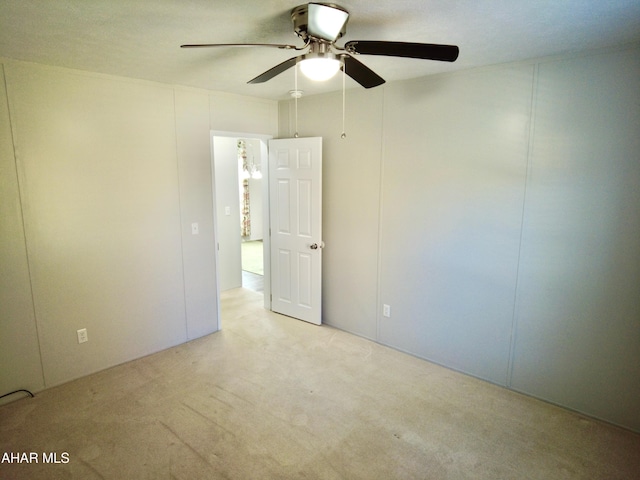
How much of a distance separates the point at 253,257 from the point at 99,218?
182 inches

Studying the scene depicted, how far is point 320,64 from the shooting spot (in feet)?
5.68

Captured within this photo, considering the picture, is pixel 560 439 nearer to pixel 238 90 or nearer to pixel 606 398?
pixel 606 398

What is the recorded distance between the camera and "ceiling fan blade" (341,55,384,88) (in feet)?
6.37

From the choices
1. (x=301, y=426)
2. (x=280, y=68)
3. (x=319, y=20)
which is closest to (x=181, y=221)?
(x=280, y=68)

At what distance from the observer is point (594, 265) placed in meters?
2.49

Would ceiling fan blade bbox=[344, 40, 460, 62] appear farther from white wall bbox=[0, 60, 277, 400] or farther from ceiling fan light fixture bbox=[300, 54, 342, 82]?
white wall bbox=[0, 60, 277, 400]

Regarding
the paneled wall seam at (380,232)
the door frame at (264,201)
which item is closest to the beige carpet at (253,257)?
the door frame at (264,201)

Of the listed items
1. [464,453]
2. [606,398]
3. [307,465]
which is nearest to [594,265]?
[606,398]

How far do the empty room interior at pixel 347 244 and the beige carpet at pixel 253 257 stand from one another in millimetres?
2764

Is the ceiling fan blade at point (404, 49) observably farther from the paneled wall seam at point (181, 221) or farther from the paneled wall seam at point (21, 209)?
the paneled wall seam at point (21, 209)

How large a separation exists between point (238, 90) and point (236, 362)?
8.74 feet

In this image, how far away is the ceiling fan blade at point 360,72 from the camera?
194cm

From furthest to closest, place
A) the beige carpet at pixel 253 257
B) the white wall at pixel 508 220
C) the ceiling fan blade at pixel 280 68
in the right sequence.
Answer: the beige carpet at pixel 253 257
the white wall at pixel 508 220
the ceiling fan blade at pixel 280 68

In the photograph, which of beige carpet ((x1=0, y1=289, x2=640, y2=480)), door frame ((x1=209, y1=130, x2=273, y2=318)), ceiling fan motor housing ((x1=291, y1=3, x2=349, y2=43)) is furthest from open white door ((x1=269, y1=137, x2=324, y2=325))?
ceiling fan motor housing ((x1=291, y1=3, x2=349, y2=43))
